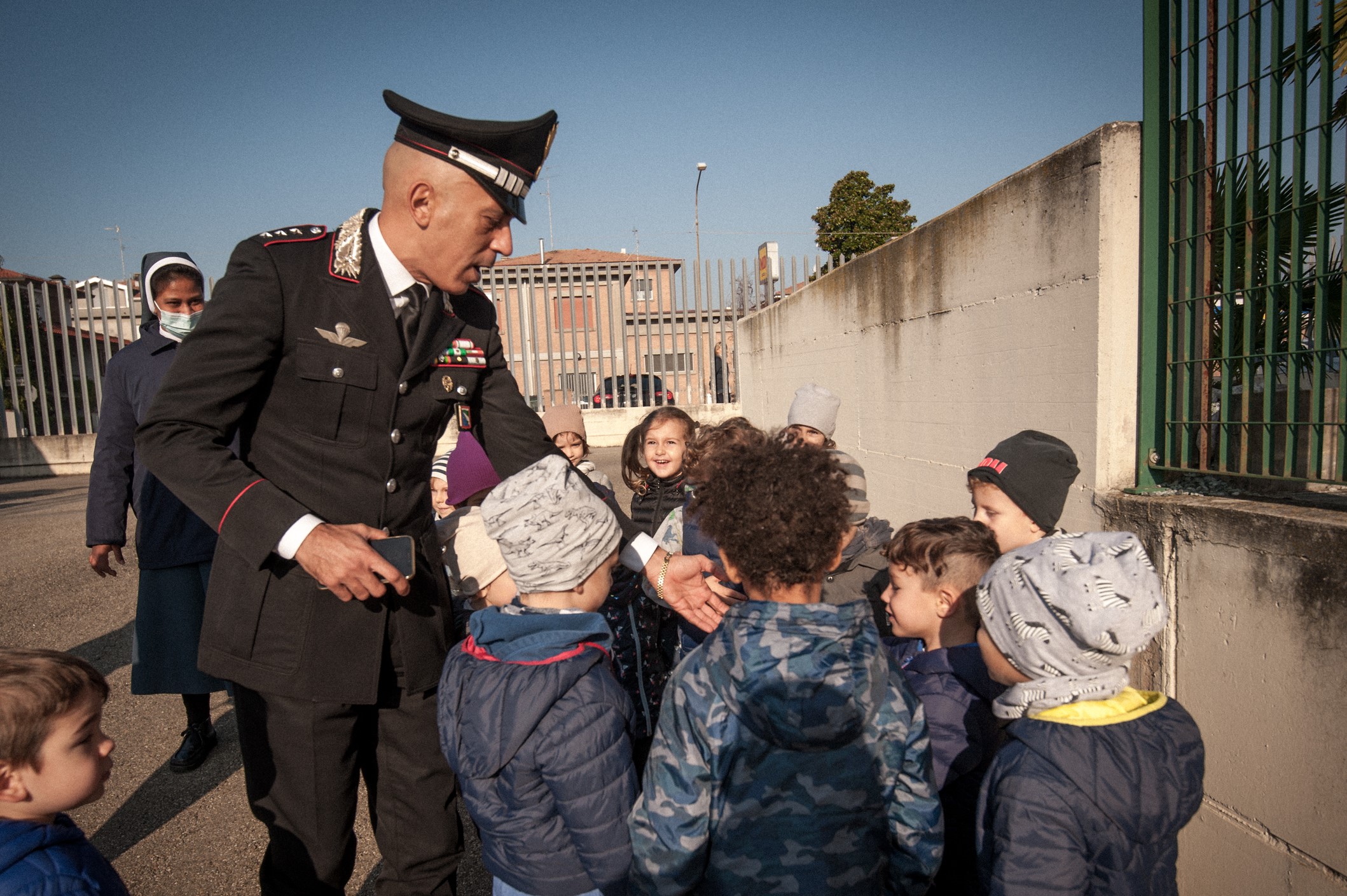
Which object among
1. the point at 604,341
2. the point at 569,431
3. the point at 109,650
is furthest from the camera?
the point at 604,341

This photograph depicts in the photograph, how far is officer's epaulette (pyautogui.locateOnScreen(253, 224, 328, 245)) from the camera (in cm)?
191

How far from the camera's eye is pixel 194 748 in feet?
11.7

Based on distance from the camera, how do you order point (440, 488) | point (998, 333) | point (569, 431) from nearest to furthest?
point (998, 333), point (440, 488), point (569, 431)

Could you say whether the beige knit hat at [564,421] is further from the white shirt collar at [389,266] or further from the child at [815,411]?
the white shirt collar at [389,266]

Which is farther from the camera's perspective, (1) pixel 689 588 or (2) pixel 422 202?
(1) pixel 689 588

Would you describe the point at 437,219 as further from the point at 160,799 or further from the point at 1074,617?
the point at 160,799

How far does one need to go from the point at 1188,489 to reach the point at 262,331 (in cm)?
274

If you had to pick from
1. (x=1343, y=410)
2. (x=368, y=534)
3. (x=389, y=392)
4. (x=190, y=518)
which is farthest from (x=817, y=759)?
(x=190, y=518)

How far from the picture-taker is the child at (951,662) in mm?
1999

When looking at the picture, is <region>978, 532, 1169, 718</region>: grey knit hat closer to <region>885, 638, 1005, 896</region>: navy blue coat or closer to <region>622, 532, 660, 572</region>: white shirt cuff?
<region>885, 638, 1005, 896</region>: navy blue coat

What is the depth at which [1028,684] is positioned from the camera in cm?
164

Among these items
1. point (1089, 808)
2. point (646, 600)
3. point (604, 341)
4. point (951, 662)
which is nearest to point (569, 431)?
point (646, 600)

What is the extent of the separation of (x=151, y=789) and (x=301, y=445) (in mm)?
2400

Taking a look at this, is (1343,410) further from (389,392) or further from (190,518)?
(190,518)
